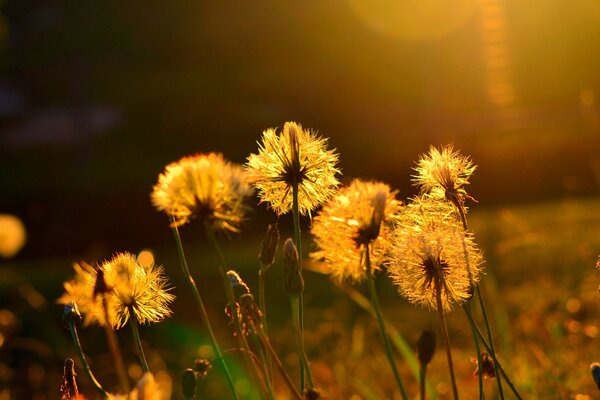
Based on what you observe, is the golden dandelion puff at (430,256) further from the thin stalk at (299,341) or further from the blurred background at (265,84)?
the blurred background at (265,84)

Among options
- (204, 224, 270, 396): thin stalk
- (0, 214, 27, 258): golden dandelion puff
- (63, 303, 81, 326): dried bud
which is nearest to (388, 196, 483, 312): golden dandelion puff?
(204, 224, 270, 396): thin stalk

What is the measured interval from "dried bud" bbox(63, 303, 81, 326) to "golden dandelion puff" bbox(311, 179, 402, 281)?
1.40 feet

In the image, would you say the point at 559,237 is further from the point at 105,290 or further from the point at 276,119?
the point at 276,119

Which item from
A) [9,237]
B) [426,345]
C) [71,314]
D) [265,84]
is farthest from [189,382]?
[265,84]

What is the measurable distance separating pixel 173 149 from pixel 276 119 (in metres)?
3.23

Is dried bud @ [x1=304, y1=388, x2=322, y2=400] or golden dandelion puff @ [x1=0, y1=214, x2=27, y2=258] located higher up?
golden dandelion puff @ [x1=0, y1=214, x2=27, y2=258]

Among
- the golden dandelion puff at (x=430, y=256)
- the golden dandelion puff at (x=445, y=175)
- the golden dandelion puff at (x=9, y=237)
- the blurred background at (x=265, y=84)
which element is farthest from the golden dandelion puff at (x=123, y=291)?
the blurred background at (x=265, y=84)

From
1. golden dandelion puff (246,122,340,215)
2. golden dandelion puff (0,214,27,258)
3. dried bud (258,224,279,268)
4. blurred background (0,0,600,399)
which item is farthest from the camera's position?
blurred background (0,0,600,399)

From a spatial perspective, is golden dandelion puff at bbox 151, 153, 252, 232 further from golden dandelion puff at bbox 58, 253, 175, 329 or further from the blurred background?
the blurred background

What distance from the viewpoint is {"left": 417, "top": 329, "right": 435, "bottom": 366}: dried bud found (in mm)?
1151

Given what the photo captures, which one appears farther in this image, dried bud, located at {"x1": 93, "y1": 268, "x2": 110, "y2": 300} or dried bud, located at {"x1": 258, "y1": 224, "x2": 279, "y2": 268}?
dried bud, located at {"x1": 258, "y1": 224, "x2": 279, "y2": 268}

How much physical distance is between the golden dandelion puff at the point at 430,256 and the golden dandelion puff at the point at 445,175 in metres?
0.03

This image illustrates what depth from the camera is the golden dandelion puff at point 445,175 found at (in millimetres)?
1443

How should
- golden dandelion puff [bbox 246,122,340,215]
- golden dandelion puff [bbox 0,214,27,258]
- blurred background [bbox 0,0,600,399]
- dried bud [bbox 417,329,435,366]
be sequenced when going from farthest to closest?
blurred background [bbox 0,0,600,399], golden dandelion puff [bbox 0,214,27,258], golden dandelion puff [bbox 246,122,340,215], dried bud [bbox 417,329,435,366]
